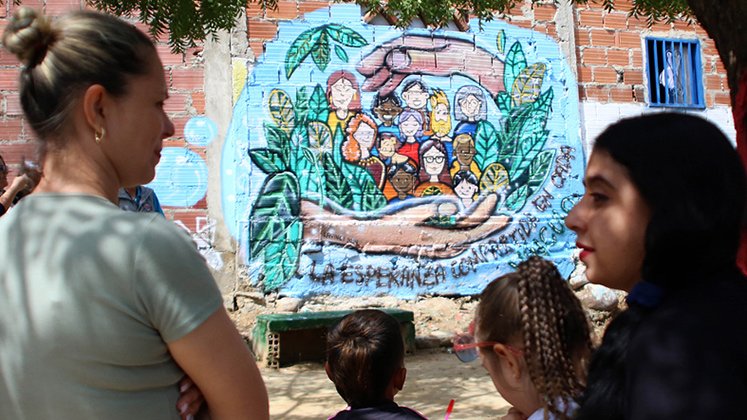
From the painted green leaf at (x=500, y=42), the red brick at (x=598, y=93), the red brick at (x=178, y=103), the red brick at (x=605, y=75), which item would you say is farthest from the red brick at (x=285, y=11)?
the red brick at (x=605, y=75)

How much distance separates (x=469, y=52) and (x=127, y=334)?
29.3ft

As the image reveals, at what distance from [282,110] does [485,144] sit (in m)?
2.81

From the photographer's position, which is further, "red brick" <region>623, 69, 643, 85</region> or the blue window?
the blue window

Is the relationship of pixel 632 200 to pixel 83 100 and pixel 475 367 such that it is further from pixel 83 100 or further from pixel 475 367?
pixel 475 367

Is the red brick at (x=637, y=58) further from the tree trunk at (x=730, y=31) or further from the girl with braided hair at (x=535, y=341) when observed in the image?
the girl with braided hair at (x=535, y=341)

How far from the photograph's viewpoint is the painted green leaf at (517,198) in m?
9.70

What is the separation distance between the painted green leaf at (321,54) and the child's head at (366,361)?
7003 millimetres

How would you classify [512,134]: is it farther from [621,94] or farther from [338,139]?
[338,139]

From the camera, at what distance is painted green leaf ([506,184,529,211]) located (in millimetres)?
9703

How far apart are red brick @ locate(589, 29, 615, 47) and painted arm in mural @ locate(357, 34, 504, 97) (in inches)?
59.0

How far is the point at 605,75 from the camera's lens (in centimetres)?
1009

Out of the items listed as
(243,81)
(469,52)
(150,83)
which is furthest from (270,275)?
(150,83)

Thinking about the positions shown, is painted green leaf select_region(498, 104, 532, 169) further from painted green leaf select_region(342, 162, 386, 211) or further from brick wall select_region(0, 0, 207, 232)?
brick wall select_region(0, 0, 207, 232)

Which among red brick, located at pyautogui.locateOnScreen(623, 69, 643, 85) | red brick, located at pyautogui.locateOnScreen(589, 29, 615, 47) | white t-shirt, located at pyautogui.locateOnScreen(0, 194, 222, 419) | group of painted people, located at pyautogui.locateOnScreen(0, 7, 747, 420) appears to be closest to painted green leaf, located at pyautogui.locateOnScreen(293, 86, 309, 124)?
red brick, located at pyautogui.locateOnScreen(589, 29, 615, 47)
